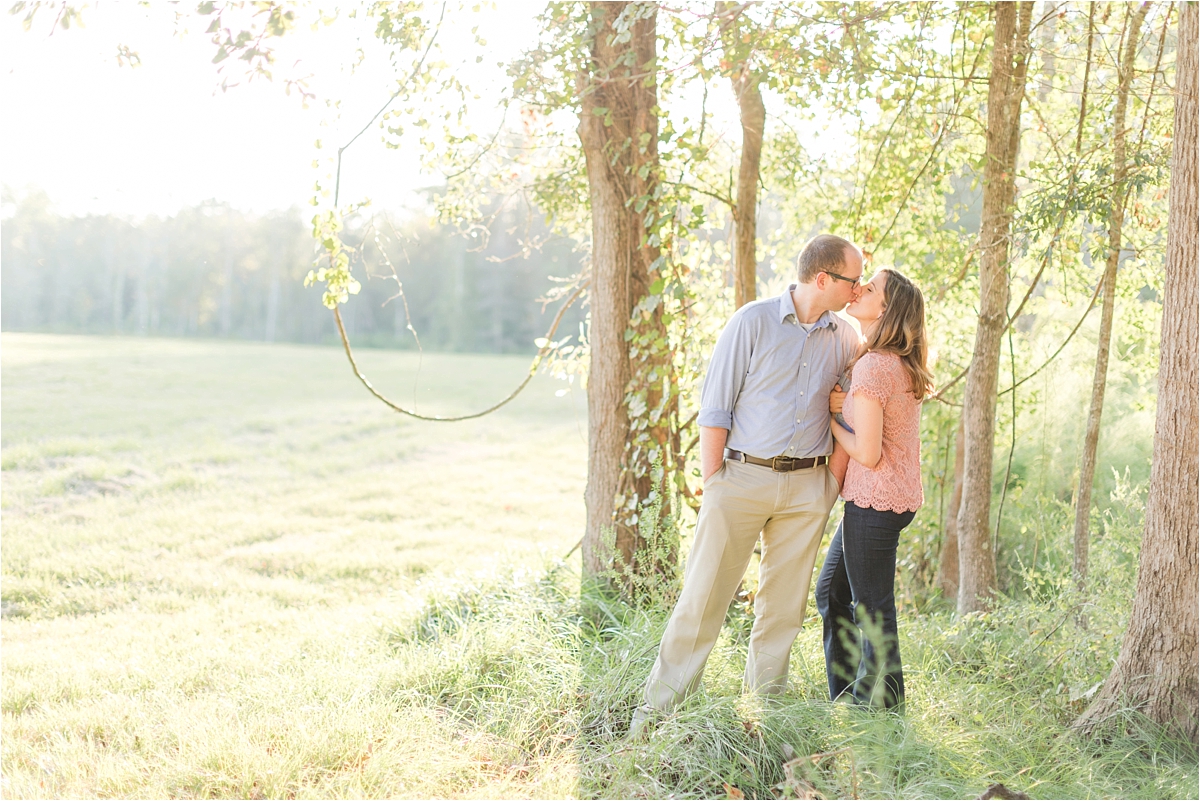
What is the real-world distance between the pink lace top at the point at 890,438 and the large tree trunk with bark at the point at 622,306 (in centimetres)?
148

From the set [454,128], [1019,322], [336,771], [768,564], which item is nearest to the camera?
[336,771]

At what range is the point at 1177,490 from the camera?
9.39ft

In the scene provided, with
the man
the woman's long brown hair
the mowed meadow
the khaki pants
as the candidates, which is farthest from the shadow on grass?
the woman's long brown hair

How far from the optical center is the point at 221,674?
4094 mm

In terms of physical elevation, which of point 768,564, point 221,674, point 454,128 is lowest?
point 221,674

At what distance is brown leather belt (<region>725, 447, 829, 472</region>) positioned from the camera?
10.4ft

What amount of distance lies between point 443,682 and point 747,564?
1.43 meters

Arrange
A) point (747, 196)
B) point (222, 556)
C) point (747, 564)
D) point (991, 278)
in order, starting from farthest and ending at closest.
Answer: point (222, 556), point (747, 196), point (991, 278), point (747, 564)

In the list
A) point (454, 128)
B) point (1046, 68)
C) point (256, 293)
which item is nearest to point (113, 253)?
point (256, 293)

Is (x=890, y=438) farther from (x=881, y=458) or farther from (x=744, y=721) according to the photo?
(x=744, y=721)

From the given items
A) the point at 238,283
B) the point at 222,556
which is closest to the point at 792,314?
the point at 222,556

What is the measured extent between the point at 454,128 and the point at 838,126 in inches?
92.5

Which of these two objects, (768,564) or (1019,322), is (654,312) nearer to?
(768,564)

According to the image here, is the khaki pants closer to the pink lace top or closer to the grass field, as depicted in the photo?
the pink lace top
